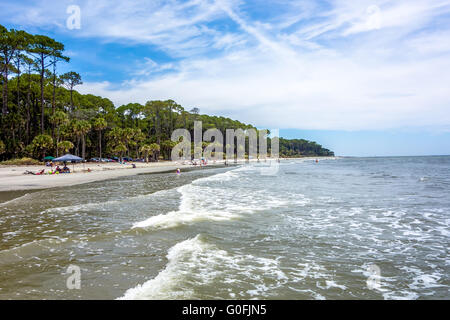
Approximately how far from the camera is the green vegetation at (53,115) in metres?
48.7

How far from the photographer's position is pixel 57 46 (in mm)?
53812

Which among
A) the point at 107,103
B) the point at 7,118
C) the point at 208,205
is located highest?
the point at 107,103

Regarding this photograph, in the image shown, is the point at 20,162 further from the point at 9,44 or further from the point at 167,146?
the point at 167,146

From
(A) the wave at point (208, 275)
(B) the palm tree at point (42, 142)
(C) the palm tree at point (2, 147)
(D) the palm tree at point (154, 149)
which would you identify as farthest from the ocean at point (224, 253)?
(D) the palm tree at point (154, 149)

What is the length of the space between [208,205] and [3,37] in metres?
50.7

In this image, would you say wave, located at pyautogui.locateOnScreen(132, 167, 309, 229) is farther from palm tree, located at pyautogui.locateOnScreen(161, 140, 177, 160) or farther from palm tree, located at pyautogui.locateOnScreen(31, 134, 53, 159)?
palm tree, located at pyautogui.locateOnScreen(161, 140, 177, 160)

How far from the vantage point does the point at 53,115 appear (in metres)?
51.1

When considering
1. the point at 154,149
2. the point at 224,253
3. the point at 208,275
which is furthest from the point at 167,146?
the point at 208,275

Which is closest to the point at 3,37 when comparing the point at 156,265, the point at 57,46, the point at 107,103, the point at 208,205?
the point at 57,46

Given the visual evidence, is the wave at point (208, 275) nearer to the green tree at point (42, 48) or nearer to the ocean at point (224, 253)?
the ocean at point (224, 253)

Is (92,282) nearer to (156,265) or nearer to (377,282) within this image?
(156,265)

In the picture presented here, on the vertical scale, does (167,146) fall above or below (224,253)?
above

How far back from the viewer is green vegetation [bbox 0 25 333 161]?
160ft
